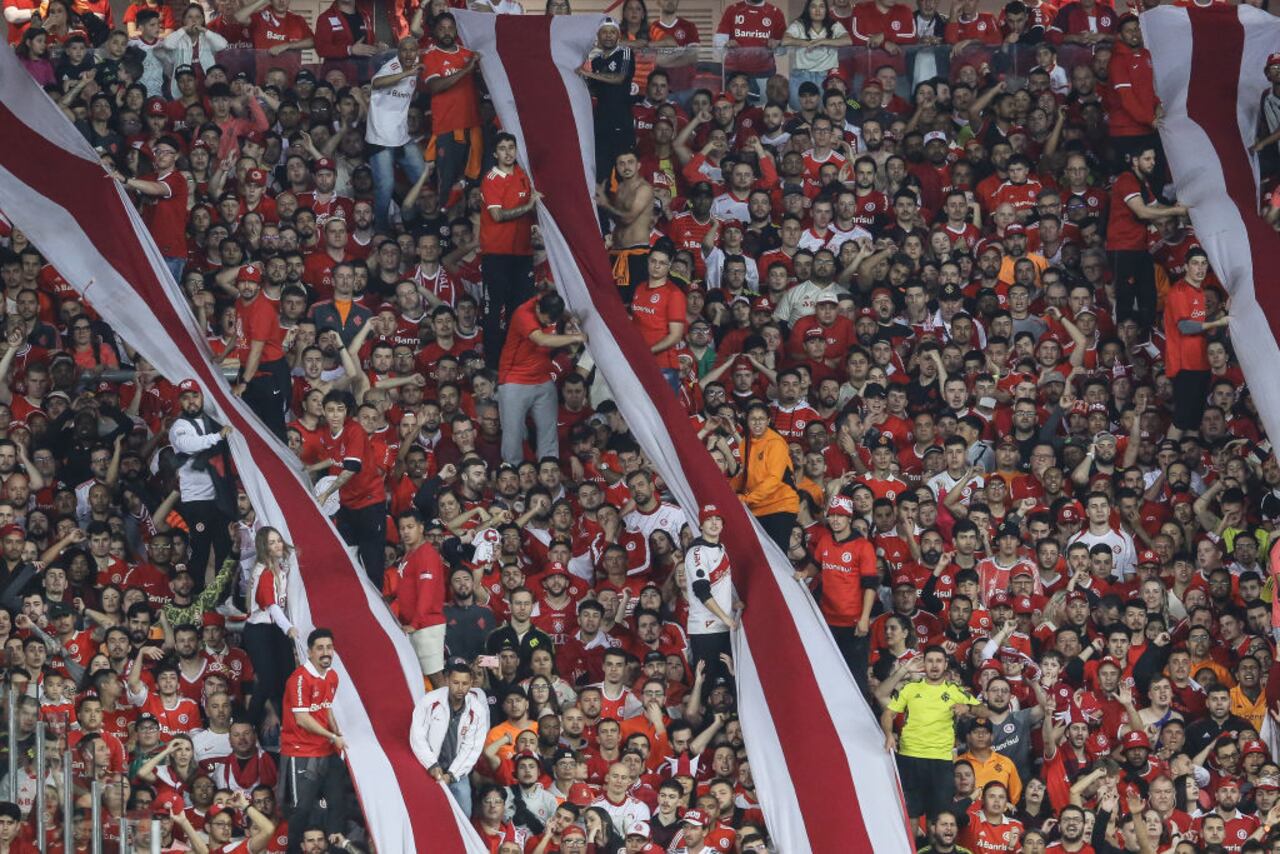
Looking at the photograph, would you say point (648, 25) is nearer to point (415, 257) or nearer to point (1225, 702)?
point (415, 257)

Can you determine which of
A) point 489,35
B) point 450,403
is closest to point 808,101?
point 489,35

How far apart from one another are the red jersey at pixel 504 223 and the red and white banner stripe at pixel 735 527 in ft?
0.60

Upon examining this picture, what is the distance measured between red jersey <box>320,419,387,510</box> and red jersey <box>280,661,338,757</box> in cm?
194

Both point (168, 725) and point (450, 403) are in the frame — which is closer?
point (168, 725)

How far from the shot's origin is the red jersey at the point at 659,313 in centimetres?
1798

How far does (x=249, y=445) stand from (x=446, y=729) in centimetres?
258

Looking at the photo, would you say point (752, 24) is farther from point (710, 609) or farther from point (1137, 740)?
point (1137, 740)

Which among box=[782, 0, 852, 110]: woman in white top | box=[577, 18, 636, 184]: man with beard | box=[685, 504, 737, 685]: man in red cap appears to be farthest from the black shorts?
box=[782, 0, 852, 110]: woman in white top

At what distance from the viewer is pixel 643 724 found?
15992 mm

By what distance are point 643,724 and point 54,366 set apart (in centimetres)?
469

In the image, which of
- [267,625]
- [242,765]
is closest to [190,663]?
[267,625]

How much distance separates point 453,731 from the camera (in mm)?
15141

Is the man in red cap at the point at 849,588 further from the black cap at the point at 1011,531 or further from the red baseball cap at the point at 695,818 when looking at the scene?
the red baseball cap at the point at 695,818

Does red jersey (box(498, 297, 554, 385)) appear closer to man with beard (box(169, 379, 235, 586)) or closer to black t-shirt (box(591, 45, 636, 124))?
man with beard (box(169, 379, 235, 586))
